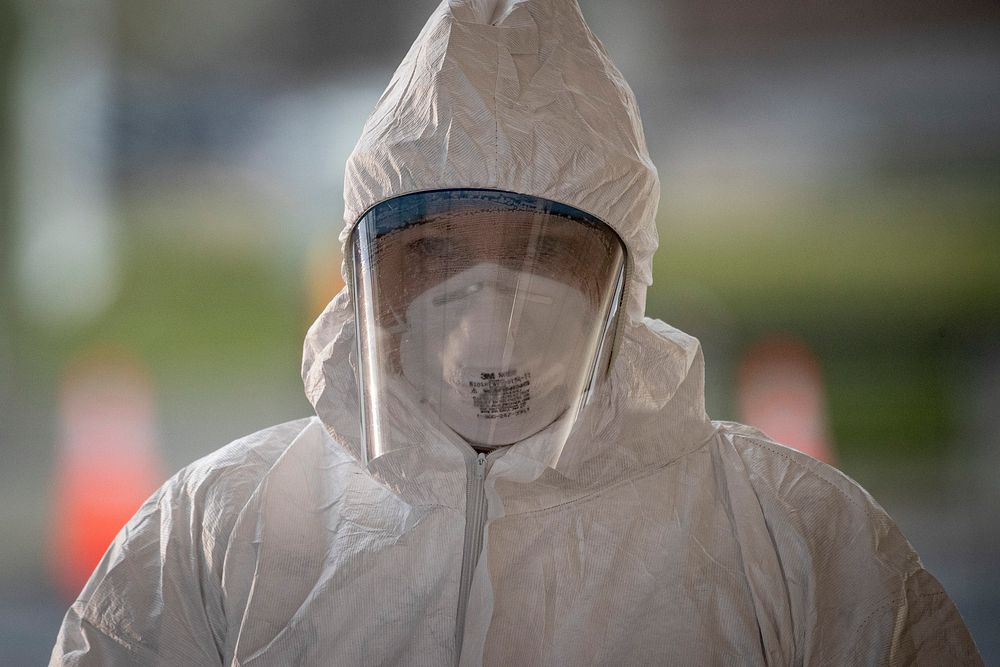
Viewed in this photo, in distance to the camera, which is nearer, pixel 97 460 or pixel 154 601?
pixel 154 601

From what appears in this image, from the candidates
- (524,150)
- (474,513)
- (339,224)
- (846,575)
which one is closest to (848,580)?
(846,575)

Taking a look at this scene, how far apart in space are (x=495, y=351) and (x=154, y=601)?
0.38 m

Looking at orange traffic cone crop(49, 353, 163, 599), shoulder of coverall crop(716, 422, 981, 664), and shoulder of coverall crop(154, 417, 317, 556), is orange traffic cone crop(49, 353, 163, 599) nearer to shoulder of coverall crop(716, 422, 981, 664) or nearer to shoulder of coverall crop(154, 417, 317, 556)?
shoulder of coverall crop(154, 417, 317, 556)

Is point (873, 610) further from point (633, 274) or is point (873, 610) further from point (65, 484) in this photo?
point (65, 484)

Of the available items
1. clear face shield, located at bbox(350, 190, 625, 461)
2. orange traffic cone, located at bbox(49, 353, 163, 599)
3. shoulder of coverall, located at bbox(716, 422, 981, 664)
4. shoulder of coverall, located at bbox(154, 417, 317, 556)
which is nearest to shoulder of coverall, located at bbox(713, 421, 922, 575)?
shoulder of coverall, located at bbox(716, 422, 981, 664)

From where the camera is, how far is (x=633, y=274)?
938 millimetres

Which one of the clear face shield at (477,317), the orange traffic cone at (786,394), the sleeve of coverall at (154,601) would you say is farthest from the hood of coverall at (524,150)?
the orange traffic cone at (786,394)

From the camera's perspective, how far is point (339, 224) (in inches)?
60.1

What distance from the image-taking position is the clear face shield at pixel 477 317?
0.84 m

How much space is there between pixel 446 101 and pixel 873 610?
0.58 m

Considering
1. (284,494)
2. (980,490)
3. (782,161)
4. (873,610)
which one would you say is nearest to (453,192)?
(284,494)

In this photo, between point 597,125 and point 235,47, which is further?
point 235,47

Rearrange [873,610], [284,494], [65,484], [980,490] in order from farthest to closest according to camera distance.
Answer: [65,484] < [980,490] < [284,494] < [873,610]

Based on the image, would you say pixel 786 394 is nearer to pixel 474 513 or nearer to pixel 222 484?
pixel 474 513
